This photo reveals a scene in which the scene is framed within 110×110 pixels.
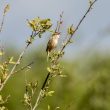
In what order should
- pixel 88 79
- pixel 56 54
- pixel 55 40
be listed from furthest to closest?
pixel 88 79
pixel 55 40
pixel 56 54

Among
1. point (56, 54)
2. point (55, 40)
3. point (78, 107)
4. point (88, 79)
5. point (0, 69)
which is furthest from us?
point (88, 79)

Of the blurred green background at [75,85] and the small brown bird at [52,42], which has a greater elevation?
the small brown bird at [52,42]

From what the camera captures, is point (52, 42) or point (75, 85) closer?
point (52, 42)

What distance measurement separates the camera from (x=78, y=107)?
61.5ft

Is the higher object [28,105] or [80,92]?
[28,105]

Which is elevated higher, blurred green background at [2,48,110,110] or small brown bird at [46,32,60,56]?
small brown bird at [46,32,60,56]

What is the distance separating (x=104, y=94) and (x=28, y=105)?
46.4 feet

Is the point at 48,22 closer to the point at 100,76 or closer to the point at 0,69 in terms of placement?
the point at 0,69

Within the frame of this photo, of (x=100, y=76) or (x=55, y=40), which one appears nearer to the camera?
(x=55, y=40)

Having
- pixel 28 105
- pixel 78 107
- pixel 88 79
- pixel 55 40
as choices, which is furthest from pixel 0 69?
pixel 88 79

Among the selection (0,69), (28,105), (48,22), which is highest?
(48,22)

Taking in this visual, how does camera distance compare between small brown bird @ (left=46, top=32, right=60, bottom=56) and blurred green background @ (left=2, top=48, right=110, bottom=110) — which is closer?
small brown bird @ (left=46, top=32, right=60, bottom=56)

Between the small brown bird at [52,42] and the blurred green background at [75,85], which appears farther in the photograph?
the blurred green background at [75,85]

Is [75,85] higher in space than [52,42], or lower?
lower
